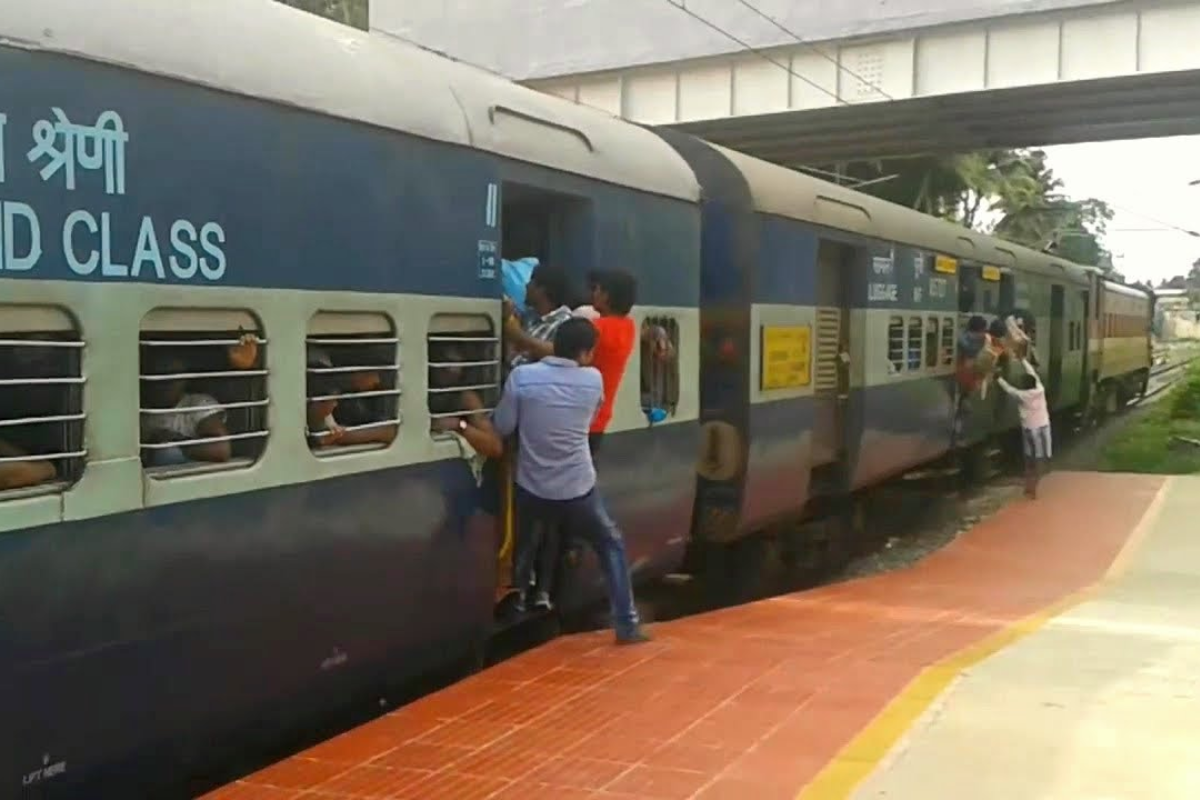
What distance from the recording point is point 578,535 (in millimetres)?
6867

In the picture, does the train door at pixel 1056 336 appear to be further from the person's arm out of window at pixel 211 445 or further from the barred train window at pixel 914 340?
the person's arm out of window at pixel 211 445

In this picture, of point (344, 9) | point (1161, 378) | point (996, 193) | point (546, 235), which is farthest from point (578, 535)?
point (1161, 378)

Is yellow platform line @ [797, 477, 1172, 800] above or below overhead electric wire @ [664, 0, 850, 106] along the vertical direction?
below

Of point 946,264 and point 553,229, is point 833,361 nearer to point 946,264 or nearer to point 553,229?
point 946,264

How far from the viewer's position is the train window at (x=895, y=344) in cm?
1293

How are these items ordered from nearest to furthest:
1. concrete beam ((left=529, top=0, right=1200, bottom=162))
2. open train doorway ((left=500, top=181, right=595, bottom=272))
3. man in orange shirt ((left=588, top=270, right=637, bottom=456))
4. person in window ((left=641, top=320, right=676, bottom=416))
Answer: man in orange shirt ((left=588, top=270, right=637, bottom=456)), open train doorway ((left=500, top=181, right=595, bottom=272)), person in window ((left=641, top=320, right=676, bottom=416)), concrete beam ((left=529, top=0, right=1200, bottom=162))

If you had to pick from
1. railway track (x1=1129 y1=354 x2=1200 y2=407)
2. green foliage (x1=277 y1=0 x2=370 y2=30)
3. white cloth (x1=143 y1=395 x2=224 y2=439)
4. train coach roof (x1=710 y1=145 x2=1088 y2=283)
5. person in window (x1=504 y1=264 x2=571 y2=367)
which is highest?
green foliage (x1=277 y1=0 x2=370 y2=30)

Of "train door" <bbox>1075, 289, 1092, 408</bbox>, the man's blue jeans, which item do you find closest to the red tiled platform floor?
the man's blue jeans

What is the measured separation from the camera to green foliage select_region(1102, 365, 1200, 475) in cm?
2092

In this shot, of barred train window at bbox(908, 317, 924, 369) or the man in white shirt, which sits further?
the man in white shirt

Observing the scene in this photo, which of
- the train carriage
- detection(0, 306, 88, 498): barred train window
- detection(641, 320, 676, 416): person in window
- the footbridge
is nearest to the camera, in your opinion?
detection(0, 306, 88, 498): barred train window

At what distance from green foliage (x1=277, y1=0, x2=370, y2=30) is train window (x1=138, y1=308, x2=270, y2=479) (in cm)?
2829

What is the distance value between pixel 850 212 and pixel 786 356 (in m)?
2.00

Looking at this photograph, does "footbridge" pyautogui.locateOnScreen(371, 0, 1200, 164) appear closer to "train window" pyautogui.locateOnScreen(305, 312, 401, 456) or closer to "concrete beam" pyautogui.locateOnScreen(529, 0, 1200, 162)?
"concrete beam" pyautogui.locateOnScreen(529, 0, 1200, 162)
